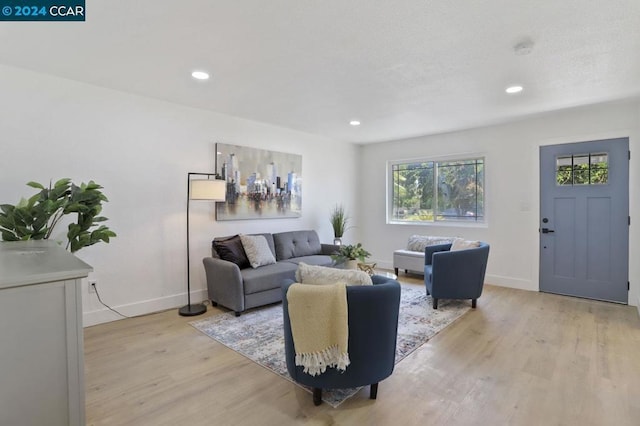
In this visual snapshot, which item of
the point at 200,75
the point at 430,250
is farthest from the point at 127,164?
the point at 430,250

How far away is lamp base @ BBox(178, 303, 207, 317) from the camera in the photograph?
3.62 m

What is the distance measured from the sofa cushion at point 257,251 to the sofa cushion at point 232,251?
0.06m

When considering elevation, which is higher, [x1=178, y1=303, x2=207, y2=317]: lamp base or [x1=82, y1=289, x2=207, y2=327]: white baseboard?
[x1=82, y1=289, x2=207, y2=327]: white baseboard

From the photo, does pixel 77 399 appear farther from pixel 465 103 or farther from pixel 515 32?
pixel 465 103

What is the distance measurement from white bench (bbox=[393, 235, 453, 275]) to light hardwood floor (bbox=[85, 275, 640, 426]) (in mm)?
1825

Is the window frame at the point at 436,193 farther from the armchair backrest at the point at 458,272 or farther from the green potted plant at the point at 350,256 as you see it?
the green potted plant at the point at 350,256

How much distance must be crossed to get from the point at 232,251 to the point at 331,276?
86.2 inches

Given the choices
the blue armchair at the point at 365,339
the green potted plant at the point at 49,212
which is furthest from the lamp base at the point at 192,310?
the blue armchair at the point at 365,339

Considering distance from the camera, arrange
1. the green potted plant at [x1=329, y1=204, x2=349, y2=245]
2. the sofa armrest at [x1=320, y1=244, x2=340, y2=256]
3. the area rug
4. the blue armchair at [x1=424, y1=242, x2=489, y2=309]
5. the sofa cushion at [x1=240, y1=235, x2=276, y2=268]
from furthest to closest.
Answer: the green potted plant at [x1=329, y1=204, x2=349, y2=245] → the sofa armrest at [x1=320, y1=244, x2=340, y2=256] → the sofa cushion at [x1=240, y1=235, x2=276, y2=268] → the blue armchair at [x1=424, y1=242, x2=489, y2=309] → the area rug

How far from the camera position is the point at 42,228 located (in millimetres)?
2494

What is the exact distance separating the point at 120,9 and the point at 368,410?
113 inches

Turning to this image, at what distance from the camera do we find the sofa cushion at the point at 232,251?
3.93m

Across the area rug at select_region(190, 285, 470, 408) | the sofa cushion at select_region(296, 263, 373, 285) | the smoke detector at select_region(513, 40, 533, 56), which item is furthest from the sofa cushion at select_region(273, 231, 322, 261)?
the smoke detector at select_region(513, 40, 533, 56)

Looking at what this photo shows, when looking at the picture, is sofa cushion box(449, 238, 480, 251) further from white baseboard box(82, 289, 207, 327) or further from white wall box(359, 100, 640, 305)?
white baseboard box(82, 289, 207, 327)
